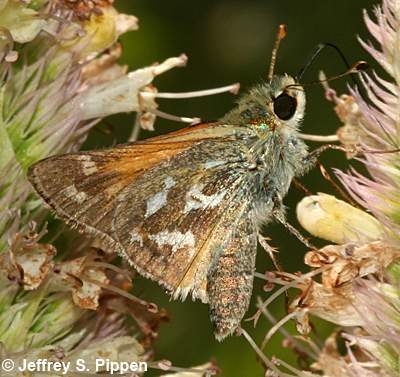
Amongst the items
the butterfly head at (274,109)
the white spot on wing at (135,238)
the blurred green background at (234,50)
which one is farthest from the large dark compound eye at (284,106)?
the blurred green background at (234,50)

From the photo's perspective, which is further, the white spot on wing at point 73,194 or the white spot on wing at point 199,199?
the white spot on wing at point 199,199

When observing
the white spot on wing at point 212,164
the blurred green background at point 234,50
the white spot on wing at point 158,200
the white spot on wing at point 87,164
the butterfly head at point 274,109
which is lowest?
the blurred green background at point 234,50

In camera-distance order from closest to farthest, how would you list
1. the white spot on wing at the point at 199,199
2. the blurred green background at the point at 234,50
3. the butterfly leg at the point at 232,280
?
the butterfly leg at the point at 232,280 → the white spot on wing at the point at 199,199 → the blurred green background at the point at 234,50

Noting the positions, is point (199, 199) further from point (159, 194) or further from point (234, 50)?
point (234, 50)

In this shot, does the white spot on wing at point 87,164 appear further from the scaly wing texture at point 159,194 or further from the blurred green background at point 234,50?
the blurred green background at point 234,50

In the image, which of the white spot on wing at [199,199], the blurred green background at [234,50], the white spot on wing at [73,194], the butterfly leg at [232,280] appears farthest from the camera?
the blurred green background at [234,50]

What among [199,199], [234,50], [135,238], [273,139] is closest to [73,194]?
[135,238]

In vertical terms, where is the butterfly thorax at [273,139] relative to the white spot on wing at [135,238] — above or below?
above
